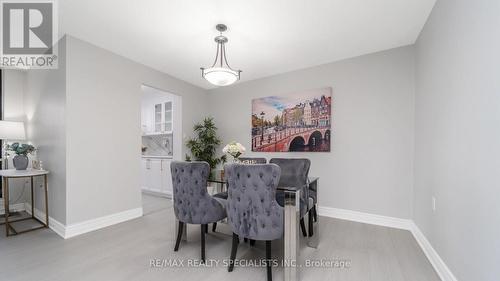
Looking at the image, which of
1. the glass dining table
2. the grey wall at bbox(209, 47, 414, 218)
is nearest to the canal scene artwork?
the grey wall at bbox(209, 47, 414, 218)

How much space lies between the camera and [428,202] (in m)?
2.30

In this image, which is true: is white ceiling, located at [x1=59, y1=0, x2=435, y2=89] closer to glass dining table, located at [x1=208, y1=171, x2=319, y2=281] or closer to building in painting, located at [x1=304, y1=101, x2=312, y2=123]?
building in painting, located at [x1=304, y1=101, x2=312, y2=123]

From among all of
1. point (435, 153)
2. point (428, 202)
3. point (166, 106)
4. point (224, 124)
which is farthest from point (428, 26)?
point (166, 106)

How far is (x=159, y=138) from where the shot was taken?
5809 millimetres

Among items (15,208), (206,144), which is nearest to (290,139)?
(206,144)

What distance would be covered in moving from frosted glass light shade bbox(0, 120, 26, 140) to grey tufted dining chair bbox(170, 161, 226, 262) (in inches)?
126

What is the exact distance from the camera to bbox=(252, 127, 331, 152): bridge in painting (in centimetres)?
355

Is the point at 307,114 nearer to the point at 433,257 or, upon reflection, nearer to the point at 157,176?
the point at 433,257

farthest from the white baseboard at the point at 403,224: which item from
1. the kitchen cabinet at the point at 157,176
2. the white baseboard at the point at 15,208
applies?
the white baseboard at the point at 15,208

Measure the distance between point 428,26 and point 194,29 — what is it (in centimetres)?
264

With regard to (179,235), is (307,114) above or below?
above

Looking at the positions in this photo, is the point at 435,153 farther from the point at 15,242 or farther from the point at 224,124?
the point at 15,242

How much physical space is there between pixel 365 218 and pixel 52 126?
15.4 feet

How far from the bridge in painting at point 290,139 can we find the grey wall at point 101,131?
2194 millimetres
